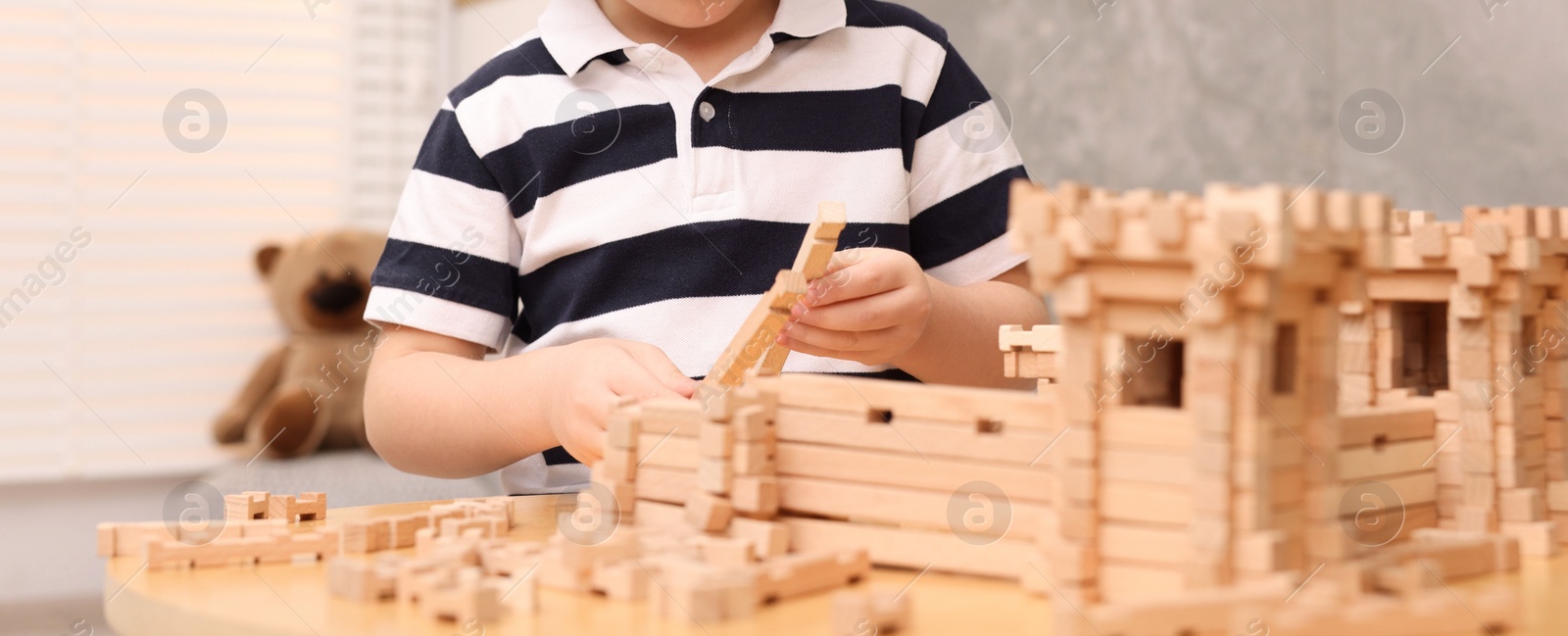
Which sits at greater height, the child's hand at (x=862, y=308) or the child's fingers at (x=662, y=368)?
the child's hand at (x=862, y=308)

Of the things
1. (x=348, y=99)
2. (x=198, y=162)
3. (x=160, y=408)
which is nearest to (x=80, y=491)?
(x=160, y=408)

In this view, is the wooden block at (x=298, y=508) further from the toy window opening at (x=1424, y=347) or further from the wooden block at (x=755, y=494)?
the toy window opening at (x=1424, y=347)

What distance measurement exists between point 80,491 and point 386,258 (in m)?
1.94

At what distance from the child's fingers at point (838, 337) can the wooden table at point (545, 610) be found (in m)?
0.28

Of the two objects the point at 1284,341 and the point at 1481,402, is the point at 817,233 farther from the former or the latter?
the point at 1481,402

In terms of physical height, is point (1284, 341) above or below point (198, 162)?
below

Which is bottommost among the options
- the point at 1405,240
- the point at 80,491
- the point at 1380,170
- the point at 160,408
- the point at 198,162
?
the point at 80,491

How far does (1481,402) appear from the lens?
0.68 m

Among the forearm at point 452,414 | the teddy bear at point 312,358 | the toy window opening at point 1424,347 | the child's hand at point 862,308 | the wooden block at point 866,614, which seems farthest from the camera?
the teddy bear at point 312,358

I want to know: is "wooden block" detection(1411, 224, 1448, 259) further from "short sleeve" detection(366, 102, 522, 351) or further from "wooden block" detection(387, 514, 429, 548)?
"short sleeve" detection(366, 102, 522, 351)

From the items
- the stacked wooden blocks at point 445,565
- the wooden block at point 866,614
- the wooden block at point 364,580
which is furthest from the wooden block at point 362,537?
the wooden block at point 866,614

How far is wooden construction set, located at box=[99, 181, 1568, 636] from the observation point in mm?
505

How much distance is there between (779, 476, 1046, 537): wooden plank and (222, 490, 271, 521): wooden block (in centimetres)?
36

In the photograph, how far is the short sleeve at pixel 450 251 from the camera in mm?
1139
